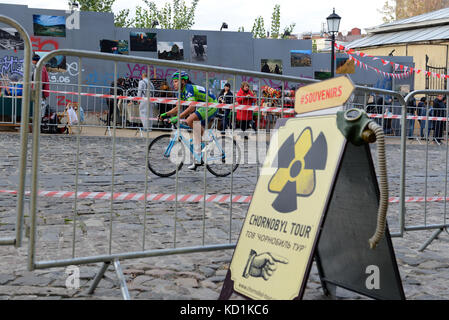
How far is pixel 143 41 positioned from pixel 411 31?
22.7 metres

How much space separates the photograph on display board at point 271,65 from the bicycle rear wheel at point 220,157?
1607 cm

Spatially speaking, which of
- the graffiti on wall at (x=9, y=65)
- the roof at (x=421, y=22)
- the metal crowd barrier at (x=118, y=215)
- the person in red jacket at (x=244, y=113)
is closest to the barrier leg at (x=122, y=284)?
the metal crowd barrier at (x=118, y=215)

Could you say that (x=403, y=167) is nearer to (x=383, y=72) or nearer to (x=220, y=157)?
(x=220, y=157)

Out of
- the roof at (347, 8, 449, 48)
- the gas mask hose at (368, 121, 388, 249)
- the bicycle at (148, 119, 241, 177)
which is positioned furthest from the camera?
the roof at (347, 8, 449, 48)

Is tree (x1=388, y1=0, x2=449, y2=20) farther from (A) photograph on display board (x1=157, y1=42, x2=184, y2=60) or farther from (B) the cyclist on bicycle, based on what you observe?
(B) the cyclist on bicycle

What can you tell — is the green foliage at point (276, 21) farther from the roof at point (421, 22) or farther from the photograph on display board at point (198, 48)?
the photograph on display board at point (198, 48)

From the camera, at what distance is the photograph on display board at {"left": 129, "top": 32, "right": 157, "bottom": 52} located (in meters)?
22.2

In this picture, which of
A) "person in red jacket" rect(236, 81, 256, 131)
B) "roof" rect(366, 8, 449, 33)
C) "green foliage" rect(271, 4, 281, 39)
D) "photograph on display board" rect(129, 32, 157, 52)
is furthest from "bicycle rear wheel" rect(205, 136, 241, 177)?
"green foliage" rect(271, 4, 281, 39)

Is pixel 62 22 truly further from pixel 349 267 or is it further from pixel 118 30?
pixel 349 267

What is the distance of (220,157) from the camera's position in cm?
815

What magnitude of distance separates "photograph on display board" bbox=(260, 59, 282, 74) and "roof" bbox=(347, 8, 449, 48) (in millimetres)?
13348

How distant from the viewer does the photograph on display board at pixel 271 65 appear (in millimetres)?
Answer: 24516

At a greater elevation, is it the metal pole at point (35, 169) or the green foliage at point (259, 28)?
the green foliage at point (259, 28)
